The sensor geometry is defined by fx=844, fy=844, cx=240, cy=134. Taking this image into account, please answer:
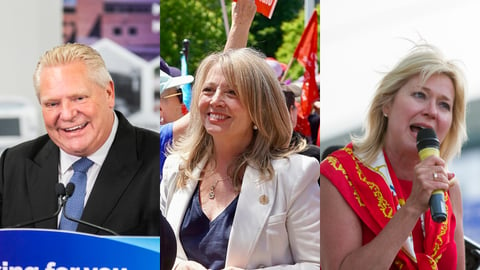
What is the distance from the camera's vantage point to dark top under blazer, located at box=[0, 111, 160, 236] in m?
3.60

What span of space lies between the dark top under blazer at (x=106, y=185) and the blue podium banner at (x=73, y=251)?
0.13 ft

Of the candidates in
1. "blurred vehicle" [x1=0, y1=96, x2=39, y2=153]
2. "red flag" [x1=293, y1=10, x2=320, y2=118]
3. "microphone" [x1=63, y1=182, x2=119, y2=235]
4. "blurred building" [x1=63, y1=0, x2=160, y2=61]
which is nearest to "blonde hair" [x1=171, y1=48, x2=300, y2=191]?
"red flag" [x1=293, y1=10, x2=320, y2=118]

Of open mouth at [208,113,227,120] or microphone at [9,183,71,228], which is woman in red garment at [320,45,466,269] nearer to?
open mouth at [208,113,227,120]

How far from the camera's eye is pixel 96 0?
360cm

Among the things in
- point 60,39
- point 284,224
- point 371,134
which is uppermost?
point 60,39

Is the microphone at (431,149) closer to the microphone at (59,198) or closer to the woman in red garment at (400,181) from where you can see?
the woman in red garment at (400,181)

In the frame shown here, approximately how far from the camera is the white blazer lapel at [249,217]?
3494mm

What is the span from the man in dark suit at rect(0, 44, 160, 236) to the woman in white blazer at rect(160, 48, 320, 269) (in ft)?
0.56

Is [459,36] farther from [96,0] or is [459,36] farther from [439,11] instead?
[96,0]

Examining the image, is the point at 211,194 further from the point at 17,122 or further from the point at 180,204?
the point at 17,122

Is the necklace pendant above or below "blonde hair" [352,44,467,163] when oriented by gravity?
below

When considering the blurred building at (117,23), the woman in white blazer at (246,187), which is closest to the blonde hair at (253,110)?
the woman in white blazer at (246,187)

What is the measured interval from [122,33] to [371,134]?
117 cm

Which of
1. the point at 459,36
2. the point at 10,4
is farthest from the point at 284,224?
the point at 10,4
